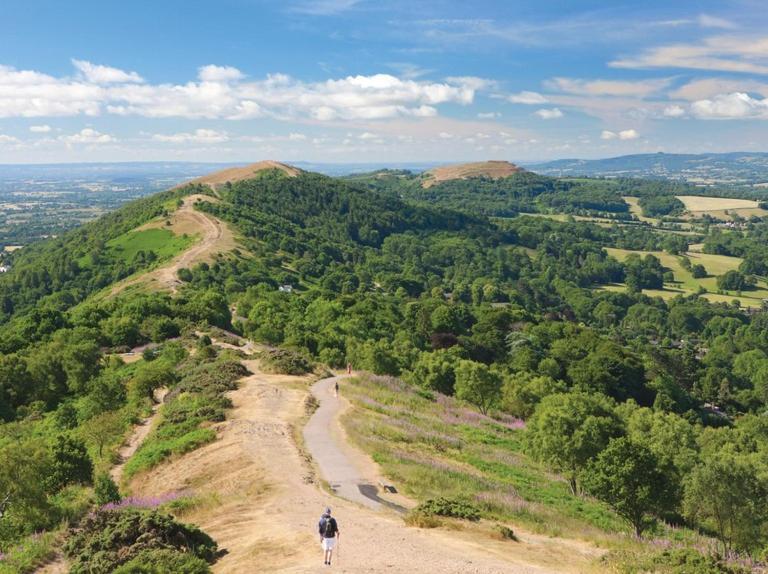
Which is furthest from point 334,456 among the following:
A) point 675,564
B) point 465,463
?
point 675,564

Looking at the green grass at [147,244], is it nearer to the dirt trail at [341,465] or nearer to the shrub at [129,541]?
the dirt trail at [341,465]

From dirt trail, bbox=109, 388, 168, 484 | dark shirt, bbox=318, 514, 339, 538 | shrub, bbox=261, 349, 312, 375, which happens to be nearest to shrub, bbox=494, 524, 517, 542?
dark shirt, bbox=318, 514, 339, 538

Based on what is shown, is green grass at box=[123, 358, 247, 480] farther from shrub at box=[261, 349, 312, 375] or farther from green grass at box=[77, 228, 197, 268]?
green grass at box=[77, 228, 197, 268]

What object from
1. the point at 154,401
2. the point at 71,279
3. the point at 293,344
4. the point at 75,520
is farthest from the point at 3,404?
the point at 71,279

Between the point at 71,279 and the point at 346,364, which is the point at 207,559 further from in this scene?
the point at 71,279

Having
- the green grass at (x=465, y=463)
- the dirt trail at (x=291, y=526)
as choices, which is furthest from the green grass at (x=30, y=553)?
the green grass at (x=465, y=463)
